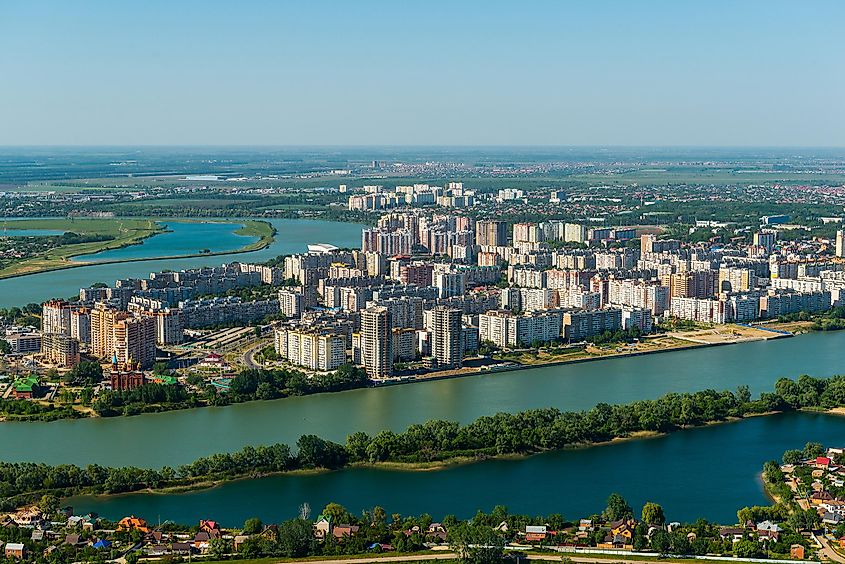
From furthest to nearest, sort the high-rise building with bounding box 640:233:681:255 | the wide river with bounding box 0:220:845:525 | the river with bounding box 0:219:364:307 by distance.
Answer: the high-rise building with bounding box 640:233:681:255 → the river with bounding box 0:219:364:307 → the wide river with bounding box 0:220:845:525

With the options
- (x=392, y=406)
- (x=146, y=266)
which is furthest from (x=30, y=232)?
(x=392, y=406)

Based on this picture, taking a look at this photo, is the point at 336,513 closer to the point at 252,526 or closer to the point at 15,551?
the point at 252,526

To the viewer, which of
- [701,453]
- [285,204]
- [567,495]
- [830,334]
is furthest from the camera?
[285,204]

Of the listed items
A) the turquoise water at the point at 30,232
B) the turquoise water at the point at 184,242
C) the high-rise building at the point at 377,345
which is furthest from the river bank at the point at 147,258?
the high-rise building at the point at 377,345

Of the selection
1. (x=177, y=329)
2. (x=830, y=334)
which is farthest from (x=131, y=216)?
(x=830, y=334)

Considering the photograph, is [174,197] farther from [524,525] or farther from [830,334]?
[524,525]

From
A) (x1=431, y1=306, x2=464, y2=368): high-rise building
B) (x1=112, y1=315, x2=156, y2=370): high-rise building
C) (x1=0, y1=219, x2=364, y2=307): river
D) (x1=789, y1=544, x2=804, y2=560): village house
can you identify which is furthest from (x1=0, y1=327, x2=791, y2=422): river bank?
(x1=0, y1=219, x2=364, y2=307): river

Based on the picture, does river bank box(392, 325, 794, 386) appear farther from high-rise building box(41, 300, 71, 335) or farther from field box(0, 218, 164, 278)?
field box(0, 218, 164, 278)
